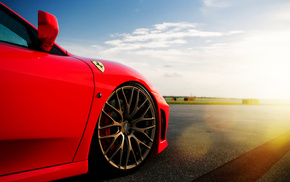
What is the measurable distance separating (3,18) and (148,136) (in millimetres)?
1606

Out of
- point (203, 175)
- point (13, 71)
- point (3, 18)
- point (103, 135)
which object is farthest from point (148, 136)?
point (3, 18)

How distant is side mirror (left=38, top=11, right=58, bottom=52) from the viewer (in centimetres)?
139

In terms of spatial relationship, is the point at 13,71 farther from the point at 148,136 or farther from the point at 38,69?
the point at 148,136

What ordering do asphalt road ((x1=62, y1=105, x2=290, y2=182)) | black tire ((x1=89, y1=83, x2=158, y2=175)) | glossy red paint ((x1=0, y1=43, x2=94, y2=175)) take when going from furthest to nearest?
asphalt road ((x1=62, y1=105, x2=290, y2=182)) → black tire ((x1=89, y1=83, x2=158, y2=175)) → glossy red paint ((x1=0, y1=43, x2=94, y2=175))

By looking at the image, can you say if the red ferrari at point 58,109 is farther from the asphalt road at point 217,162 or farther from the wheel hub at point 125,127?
the asphalt road at point 217,162

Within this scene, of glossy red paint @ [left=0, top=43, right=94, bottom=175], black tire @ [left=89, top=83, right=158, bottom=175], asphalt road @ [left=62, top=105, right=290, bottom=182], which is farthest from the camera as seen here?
asphalt road @ [left=62, top=105, right=290, bottom=182]

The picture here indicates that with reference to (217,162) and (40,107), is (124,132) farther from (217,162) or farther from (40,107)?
(217,162)

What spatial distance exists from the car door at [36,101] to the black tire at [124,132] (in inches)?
10.1

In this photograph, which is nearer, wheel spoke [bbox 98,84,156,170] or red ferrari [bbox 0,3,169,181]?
red ferrari [bbox 0,3,169,181]

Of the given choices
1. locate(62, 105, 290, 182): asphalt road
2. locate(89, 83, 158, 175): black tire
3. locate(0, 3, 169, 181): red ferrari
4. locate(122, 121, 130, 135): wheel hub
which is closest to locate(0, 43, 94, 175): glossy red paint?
locate(0, 3, 169, 181): red ferrari

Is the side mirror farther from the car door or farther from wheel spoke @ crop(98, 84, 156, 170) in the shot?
wheel spoke @ crop(98, 84, 156, 170)

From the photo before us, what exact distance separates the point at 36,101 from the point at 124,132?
35.1 inches

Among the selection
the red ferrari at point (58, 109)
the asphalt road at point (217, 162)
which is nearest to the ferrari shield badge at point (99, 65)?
the red ferrari at point (58, 109)

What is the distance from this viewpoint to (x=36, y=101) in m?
1.39
